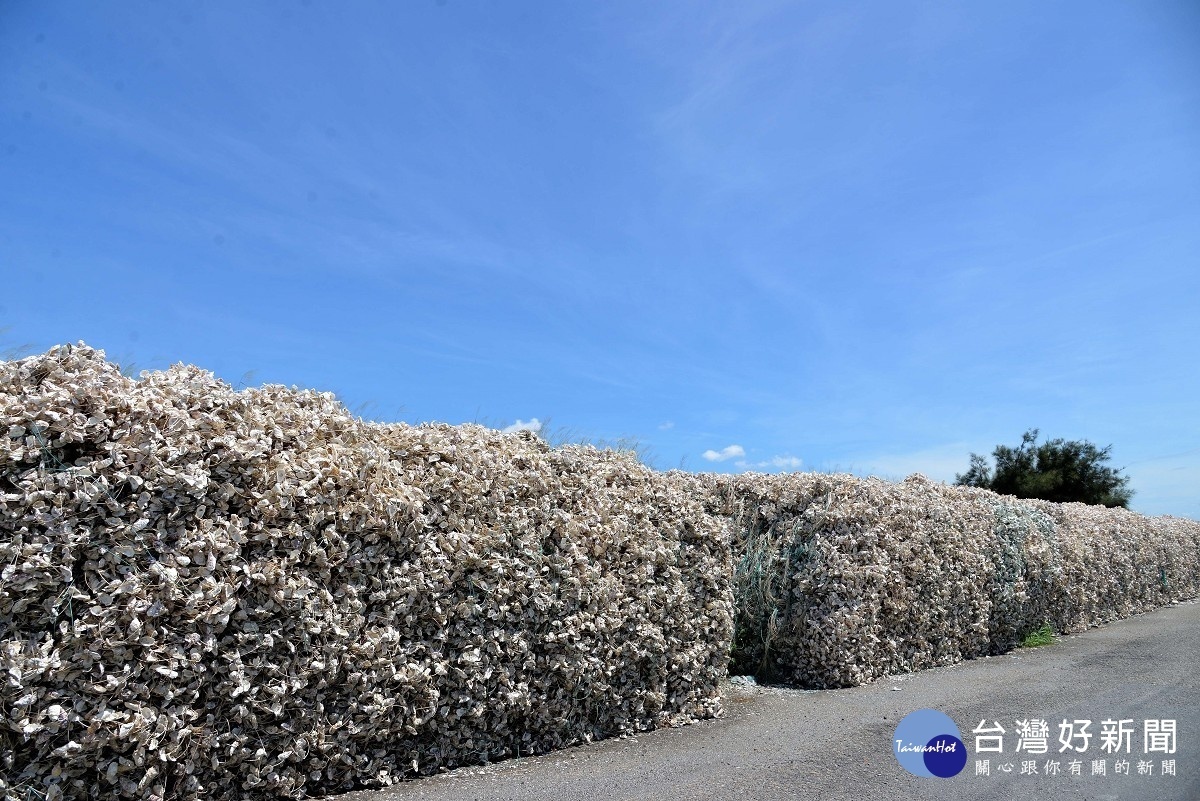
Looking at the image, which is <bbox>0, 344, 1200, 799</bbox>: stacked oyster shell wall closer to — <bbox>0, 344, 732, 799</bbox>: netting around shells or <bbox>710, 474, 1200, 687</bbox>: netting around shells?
<bbox>0, 344, 732, 799</bbox>: netting around shells

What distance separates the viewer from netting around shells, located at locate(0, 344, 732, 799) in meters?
3.84

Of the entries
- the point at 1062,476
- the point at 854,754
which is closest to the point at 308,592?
the point at 854,754

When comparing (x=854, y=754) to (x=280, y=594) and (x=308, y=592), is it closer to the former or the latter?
Answer: (x=308, y=592)

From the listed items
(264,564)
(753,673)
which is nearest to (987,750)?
(753,673)

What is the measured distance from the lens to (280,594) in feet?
14.4

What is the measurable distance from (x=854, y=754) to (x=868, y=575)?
2.89m

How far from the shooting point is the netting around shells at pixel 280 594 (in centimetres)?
384

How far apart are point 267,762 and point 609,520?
297cm

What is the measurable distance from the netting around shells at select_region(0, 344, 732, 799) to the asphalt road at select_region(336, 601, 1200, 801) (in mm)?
409

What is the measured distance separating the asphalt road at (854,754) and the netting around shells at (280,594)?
0.41 meters

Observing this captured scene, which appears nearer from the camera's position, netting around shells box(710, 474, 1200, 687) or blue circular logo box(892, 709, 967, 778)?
blue circular logo box(892, 709, 967, 778)

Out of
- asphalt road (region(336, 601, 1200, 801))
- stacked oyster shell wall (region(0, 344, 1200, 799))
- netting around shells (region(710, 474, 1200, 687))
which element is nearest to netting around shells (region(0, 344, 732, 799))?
stacked oyster shell wall (region(0, 344, 1200, 799))

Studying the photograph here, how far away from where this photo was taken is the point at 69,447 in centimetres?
405

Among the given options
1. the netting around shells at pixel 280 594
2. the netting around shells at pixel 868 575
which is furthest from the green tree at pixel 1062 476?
the netting around shells at pixel 280 594
